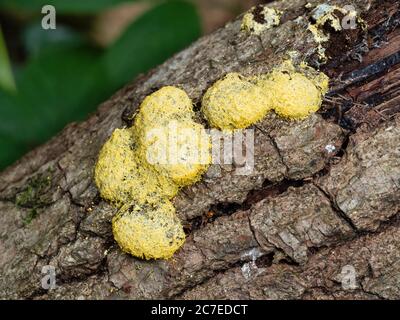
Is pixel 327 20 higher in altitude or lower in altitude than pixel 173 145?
higher

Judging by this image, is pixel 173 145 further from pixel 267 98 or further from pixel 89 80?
pixel 89 80

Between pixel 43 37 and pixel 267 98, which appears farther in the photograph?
pixel 43 37

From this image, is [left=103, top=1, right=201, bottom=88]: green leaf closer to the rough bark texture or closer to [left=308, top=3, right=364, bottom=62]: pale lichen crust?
the rough bark texture

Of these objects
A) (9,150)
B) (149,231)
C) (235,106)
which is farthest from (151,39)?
(149,231)

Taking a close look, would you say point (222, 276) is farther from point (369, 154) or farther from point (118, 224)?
point (369, 154)

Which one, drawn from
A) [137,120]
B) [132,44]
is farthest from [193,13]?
[137,120]

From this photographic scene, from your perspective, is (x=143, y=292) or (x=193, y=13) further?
(x=193, y=13)

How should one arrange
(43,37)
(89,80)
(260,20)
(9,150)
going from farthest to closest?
(43,37) < (89,80) < (9,150) < (260,20)
